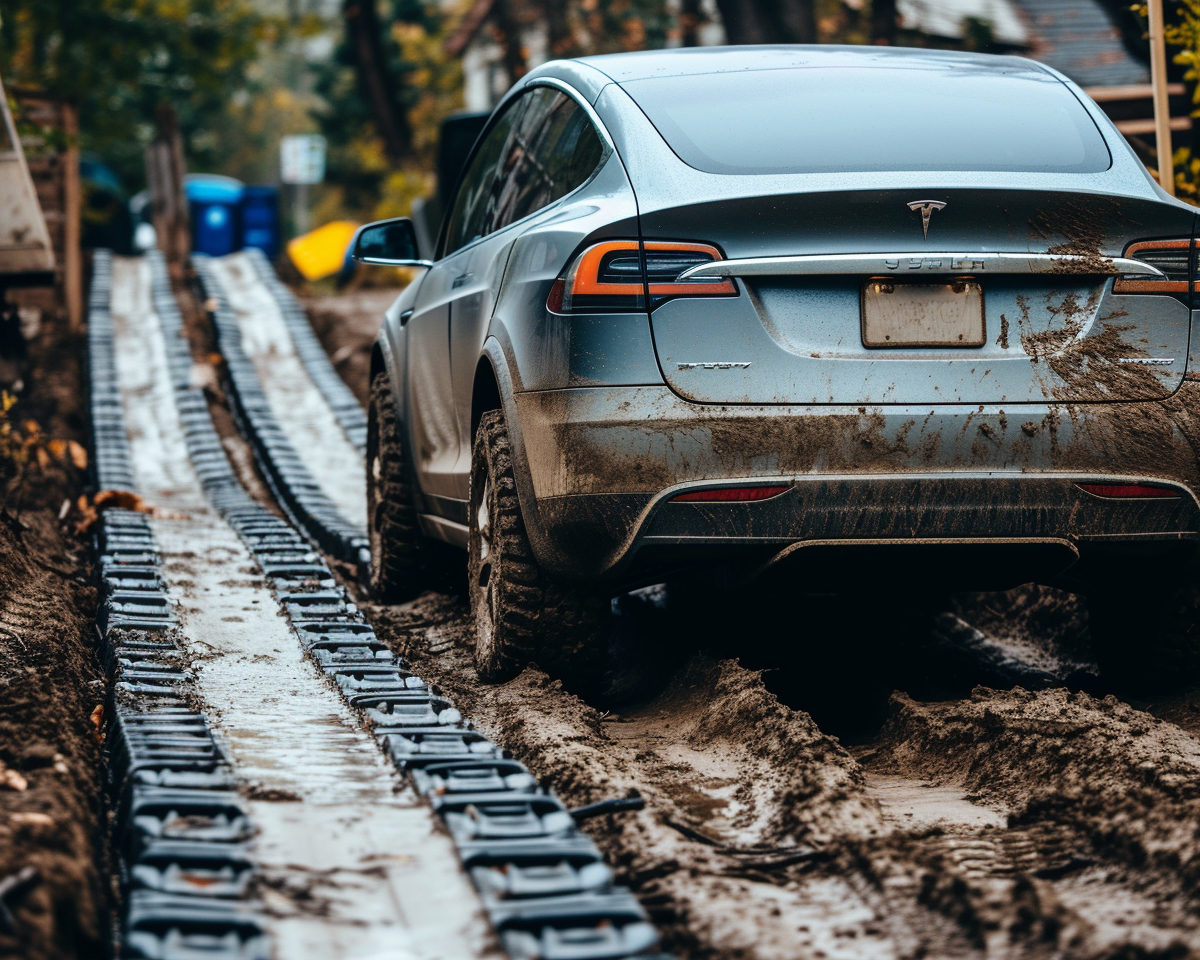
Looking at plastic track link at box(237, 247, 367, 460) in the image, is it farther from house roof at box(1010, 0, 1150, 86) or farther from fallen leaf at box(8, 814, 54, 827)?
house roof at box(1010, 0, 1150, 86)

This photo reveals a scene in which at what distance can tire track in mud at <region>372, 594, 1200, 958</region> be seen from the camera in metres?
2.61

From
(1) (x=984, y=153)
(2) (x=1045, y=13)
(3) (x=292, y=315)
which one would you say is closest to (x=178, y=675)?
(1) (x=984, y=153)

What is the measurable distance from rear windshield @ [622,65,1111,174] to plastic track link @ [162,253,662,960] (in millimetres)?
1644

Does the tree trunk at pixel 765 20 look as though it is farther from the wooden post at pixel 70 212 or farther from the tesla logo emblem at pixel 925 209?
the tesla logo emblem at pixel 925 209

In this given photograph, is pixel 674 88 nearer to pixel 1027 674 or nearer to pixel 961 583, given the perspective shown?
pixel 961 583

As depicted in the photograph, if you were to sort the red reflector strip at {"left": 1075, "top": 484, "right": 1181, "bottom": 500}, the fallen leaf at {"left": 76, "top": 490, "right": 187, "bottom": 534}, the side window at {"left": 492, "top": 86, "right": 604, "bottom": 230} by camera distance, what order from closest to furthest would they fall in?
the red reflector strip at {"left": 1075, "top": 484, "right": 1181, "bottom": 500} < the side window at {"left": 492, "top": 86, "right": 604, "bottom": 230} < the fallen leaf at {"left": 76, "top": 490, "right": 187, "bottom": 534}

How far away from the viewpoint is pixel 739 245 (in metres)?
3.73

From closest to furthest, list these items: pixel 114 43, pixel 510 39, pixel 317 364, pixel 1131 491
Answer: pixel 1131 491
pixel 317 364
pixel 114 43
pixel 510 39

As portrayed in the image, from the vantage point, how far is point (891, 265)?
3.73m

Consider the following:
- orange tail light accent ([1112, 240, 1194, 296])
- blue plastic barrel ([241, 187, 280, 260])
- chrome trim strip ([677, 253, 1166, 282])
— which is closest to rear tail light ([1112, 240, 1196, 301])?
orange tail light accent ([1112, 240, 1194, 296])

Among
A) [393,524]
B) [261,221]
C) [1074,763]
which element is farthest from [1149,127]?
[261,221]

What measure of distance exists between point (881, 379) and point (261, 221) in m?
28.8

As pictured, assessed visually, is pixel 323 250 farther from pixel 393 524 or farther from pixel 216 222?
pixel 393 524

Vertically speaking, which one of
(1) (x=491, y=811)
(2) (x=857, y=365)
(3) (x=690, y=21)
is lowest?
(1) (x=491, y=811)
